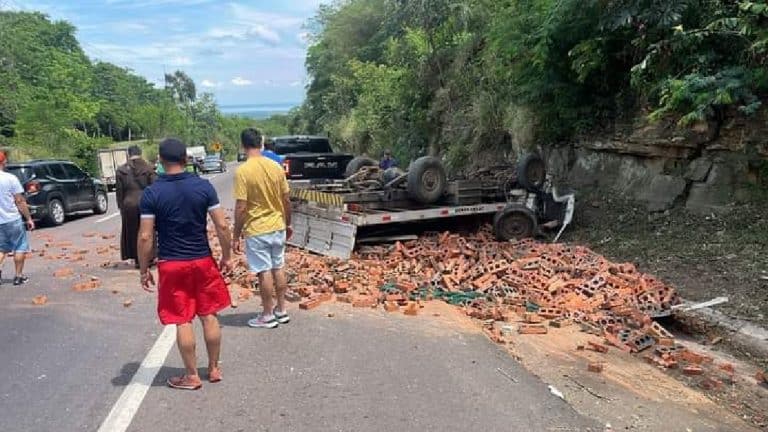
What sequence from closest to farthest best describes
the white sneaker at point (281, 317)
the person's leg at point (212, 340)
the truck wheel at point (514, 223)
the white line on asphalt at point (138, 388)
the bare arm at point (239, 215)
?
the white line on asphalt at point (138, 388) → the person's leg at point (212, 340) → the bare arm at point (239, 215) → the white sneaker at point (281, 317) → the truck wheel at point (514, 223)

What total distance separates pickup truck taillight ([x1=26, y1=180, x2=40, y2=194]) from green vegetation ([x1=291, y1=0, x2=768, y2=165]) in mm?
10711

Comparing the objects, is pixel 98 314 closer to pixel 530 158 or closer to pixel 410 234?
pixel 410 234

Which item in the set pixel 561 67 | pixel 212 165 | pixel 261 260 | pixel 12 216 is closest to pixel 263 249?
pixel 261 260

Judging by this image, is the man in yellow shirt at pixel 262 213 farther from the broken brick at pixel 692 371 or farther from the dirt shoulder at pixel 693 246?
the dirt shoulder at pixel 693 246

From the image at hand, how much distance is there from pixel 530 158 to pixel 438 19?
32.4 ft

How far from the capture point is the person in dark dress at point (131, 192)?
9.26 metres

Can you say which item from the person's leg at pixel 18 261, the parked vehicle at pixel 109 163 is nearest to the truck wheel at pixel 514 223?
the person's leg at pixel 18 261

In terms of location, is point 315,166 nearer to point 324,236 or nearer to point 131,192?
point 324,236

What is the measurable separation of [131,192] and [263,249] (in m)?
3.99

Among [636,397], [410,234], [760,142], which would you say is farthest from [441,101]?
[636,397]

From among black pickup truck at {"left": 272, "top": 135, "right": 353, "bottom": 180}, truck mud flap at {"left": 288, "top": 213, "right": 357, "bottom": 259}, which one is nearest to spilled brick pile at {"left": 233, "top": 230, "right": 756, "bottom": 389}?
truck mud flap at {"left": 288, "top": 213, "right": 357, "bottom": 259}

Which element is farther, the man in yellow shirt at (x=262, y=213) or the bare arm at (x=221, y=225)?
the man in yellow shirt at (x=262, y=213)

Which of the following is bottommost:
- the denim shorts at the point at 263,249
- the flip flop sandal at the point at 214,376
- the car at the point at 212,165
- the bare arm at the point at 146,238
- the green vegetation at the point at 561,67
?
the car at the point at 212,165

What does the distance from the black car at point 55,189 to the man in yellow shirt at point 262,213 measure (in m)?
11.8
